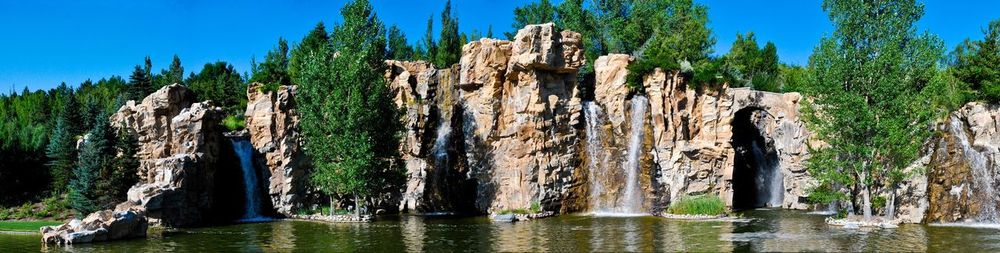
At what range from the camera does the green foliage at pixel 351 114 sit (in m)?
42.5

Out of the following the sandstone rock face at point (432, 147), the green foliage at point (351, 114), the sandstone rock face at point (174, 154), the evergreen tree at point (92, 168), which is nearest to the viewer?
the sandstone rock face at point (174, 154)

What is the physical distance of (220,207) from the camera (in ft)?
147

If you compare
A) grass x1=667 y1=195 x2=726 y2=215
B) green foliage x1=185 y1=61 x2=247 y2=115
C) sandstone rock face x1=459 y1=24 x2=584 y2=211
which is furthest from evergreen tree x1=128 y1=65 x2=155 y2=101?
grass x1=667 y1=195 x2=726 y2=215

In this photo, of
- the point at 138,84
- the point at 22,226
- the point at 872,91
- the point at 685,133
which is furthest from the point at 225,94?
the point at 872,91

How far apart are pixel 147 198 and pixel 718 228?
2773 cm

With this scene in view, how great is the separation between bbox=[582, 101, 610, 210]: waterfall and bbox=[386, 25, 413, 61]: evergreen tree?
119ft

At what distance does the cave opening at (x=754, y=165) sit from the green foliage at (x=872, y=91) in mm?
15837

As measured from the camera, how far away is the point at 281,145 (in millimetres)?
46500

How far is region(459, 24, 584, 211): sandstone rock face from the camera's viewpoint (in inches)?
1813

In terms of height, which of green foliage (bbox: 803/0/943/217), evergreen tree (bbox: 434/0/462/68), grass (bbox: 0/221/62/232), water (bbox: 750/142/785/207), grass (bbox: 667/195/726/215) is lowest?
grass (bbox: 0/221/62/232)

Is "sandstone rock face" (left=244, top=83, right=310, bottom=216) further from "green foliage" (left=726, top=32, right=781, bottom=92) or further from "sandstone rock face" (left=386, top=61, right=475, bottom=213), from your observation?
"green foliage" (left=726, top=32, right=781, bottom=92)

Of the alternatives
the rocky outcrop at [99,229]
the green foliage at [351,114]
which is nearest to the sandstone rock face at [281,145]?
the green foliage at [351,114]

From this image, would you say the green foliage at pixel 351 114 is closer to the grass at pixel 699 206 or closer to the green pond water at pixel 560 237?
the green pond water at pixel 560 237

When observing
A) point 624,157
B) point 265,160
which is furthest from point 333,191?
point 624,157
